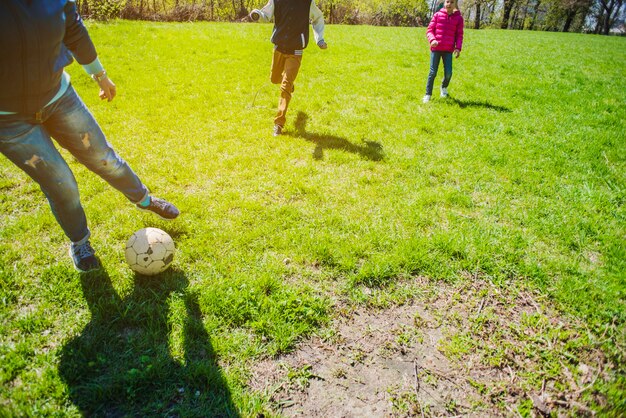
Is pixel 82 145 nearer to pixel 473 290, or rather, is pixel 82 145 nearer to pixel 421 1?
pixel 473 290

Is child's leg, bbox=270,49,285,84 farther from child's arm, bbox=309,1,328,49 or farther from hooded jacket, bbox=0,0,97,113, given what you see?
hooded jacket, bbox=0,0,97,113

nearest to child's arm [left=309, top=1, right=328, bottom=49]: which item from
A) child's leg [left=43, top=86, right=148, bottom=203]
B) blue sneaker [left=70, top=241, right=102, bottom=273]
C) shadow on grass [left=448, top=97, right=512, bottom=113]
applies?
shadow on grass [left=448, top=97, right=512, bottom=113]

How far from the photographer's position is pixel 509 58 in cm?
1384

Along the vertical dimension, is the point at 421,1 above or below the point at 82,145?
above

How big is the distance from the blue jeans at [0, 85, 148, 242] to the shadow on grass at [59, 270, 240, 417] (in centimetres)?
71

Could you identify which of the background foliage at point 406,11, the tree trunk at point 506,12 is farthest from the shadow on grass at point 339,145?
the tree trunk at point 506,12

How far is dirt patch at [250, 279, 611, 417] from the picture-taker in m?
2.39

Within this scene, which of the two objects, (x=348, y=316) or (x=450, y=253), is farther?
(x=450, y=253)

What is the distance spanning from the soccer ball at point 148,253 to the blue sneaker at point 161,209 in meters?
0.46

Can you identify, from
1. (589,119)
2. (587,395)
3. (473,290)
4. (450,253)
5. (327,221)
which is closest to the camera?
(587,395)

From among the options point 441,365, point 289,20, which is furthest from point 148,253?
point 289,20

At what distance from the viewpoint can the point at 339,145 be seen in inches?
238

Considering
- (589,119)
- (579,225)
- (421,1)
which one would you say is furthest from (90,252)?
(421,1)

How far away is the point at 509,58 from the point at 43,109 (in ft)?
51.4
